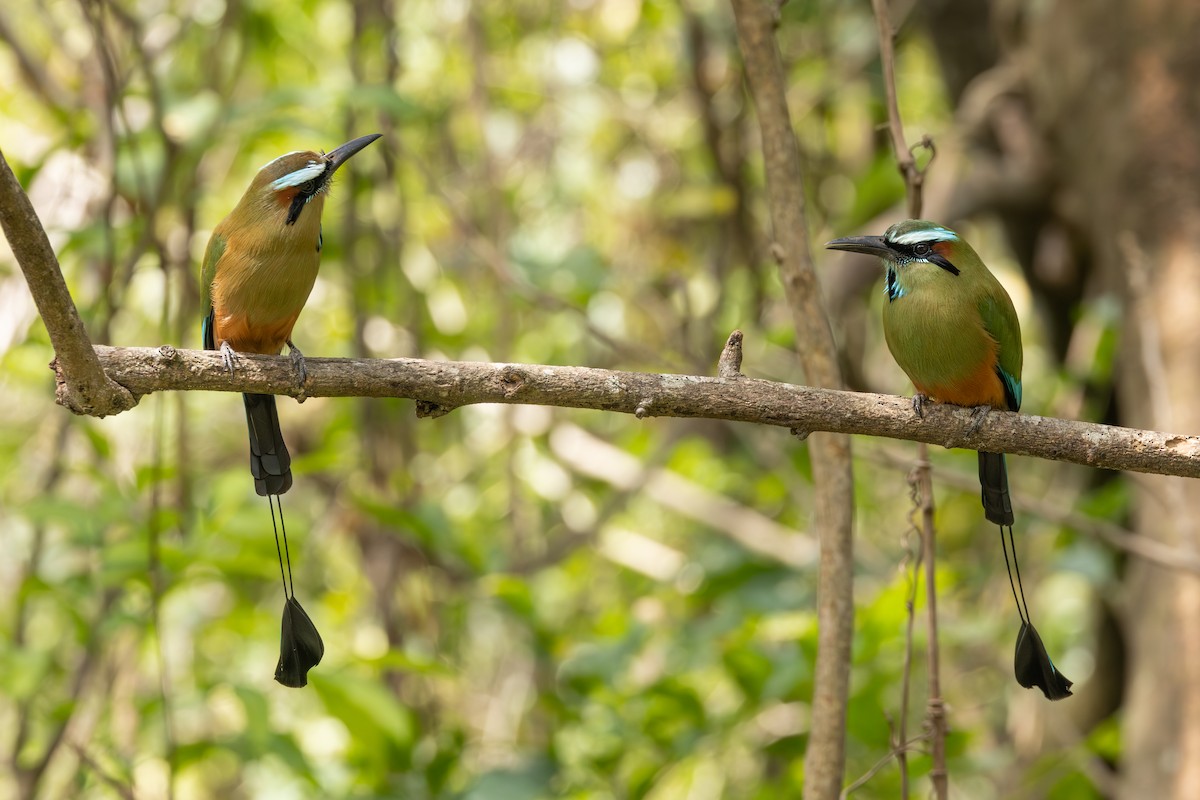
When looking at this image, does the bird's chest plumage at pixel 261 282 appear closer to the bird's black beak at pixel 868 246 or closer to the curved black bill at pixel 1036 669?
the bird's black beak at pixel 868 246

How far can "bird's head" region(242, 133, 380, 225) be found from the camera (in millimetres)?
3039

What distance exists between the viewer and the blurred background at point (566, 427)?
3973 mm

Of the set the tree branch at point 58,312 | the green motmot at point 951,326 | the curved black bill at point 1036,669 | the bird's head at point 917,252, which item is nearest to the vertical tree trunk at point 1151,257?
the green motmot at point 951,326

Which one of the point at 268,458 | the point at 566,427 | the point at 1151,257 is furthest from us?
the point at 566,427

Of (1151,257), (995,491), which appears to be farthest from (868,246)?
(1151,257)

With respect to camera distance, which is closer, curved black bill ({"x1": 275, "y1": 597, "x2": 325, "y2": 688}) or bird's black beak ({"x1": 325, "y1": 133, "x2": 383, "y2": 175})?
curved black bill ({"x1": 275, "y1": 597, "x2": 325, "y2": 688})

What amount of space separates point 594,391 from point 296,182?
122 cm

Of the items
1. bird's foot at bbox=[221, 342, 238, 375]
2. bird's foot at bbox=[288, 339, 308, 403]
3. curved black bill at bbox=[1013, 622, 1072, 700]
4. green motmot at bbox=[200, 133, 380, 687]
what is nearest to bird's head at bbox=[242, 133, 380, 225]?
green motmot at bbox=[200, 133, 380, 687]

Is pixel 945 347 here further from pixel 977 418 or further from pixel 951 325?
pixel 977 418

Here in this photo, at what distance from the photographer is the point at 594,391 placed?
2295 millimetres

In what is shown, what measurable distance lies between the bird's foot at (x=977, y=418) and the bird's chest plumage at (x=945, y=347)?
14cm

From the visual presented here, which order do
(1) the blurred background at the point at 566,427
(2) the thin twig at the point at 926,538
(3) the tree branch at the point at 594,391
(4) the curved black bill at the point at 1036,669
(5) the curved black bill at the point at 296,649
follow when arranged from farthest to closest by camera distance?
(1) the blurred background at the point at 566,427 < (2) the thin twig at the point at 926,538 < (4) the curved black bill at the point at 1036,669 < (5) the curved black bill at the point at 296,649 < (3) the tree branch at the point at 594,391

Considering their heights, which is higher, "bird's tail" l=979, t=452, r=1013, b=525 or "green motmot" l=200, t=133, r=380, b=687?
"green motmot" l=200, t=133, r=380, b=687

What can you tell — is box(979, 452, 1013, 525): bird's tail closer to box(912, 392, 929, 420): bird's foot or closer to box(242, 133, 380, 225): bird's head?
box(912, 392, 929, 420): bird's foot
